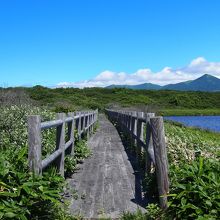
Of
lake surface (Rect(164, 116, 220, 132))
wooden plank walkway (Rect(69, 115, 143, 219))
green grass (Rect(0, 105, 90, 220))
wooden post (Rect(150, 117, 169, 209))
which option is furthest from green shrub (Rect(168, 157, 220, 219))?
lake surface (Rect(164, 116, 220, 132))

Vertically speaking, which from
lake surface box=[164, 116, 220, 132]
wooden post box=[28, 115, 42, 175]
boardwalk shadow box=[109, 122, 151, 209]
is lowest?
lake surface box=[164, 116, 220, 132]

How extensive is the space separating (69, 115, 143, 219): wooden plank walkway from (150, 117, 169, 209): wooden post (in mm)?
672

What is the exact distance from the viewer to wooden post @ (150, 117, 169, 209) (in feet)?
20.5

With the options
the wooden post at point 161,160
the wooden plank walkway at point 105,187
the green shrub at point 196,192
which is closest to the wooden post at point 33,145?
the wooden plank walkway at point 105,187

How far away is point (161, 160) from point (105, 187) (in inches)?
83.4

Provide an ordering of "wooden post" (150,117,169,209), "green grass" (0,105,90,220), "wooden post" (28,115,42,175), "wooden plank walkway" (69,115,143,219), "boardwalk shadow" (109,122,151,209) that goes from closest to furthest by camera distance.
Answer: "green grass" (0,105,90,220)
"wooden post" (28,115,42,175)
"wooden post" (150,117,169,209)
"wooden plank walkway" (69,115,143,219)
"boardwalk shadow" (109,122,151,209)

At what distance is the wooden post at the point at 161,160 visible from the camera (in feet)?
20.5

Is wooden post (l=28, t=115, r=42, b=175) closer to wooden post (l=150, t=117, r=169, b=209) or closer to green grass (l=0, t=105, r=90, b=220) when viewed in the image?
green grass (l=0, t=105, r=90, b=220)

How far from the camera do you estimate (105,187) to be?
8.32 meters

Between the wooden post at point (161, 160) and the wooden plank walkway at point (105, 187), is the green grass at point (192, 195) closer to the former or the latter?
the wooden post at point (161, 160)

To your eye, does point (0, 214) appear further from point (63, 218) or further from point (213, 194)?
point (213, 194)

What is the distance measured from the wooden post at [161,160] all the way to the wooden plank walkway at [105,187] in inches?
26.5

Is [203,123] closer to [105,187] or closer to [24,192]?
[105,187]

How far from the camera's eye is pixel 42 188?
18.0 ft
